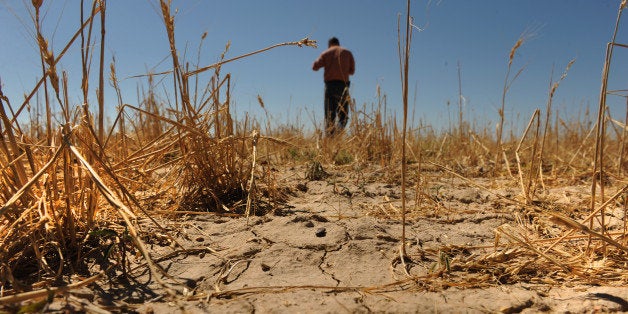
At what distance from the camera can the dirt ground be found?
0.93 meters

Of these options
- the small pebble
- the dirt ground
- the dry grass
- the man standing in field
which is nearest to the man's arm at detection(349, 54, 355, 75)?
the man standing in field

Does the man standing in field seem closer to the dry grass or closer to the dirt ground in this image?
the dry grass

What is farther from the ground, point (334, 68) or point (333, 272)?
point (334, 68)

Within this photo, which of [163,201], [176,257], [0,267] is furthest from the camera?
[163,201]

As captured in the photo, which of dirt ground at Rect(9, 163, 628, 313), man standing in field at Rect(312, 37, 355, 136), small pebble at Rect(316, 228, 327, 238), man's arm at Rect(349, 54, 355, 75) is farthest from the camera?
man's arm at Rect(349, 54, 355, 75)

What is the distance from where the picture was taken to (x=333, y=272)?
1127 mm

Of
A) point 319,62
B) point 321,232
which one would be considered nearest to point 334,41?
point 319,62

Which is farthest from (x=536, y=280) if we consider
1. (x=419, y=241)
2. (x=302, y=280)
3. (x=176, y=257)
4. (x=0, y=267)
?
(x=0, y=267)

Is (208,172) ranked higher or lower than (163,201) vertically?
higher

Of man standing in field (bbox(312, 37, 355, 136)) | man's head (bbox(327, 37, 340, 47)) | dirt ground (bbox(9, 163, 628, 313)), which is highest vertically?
man's head (bbox(327, 37, 340, 47))

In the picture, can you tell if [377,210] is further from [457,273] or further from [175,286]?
[175,286]

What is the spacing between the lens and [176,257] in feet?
3.93

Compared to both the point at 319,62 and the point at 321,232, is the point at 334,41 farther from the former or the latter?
the point at 321,232

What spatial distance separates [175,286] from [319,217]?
0.68m
